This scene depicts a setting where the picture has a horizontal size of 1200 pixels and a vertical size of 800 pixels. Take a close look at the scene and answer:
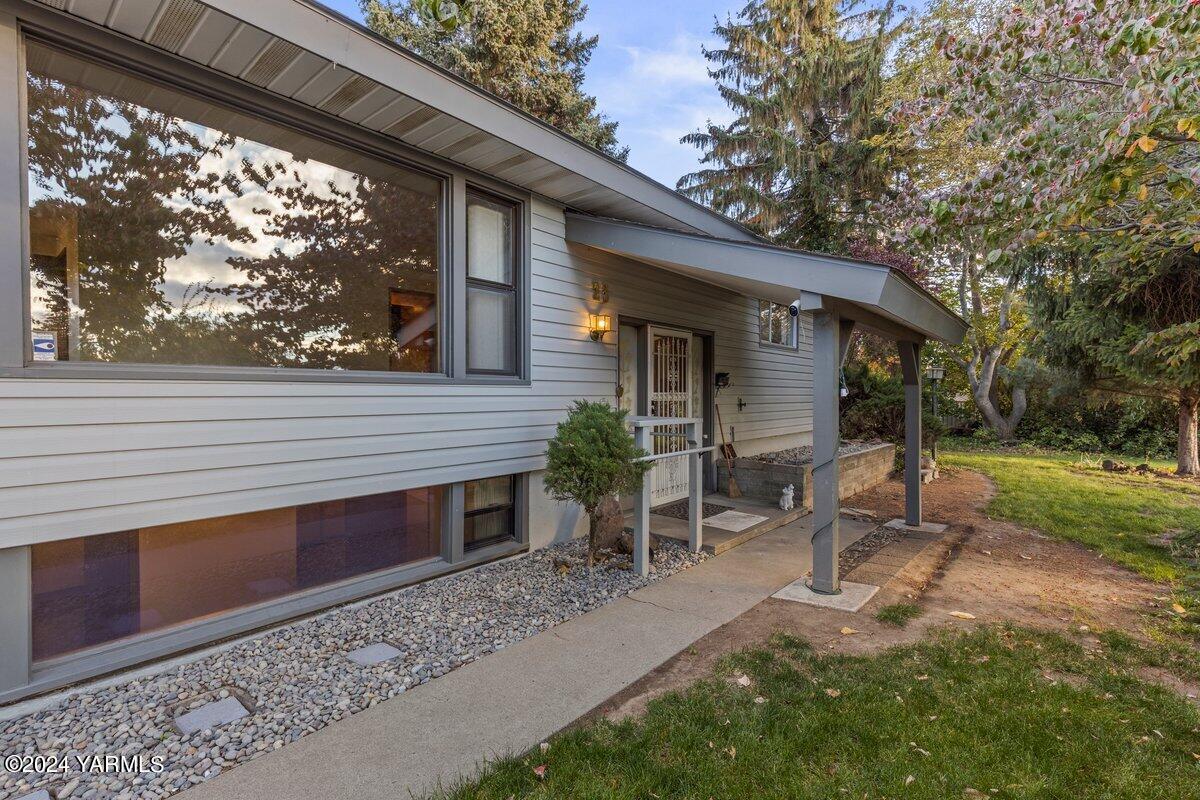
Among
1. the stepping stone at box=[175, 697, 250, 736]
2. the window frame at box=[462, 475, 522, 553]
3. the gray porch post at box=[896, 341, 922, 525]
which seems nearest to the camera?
the stepping stone at box=[175, 697, 250, 736]

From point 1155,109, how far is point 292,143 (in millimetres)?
4578

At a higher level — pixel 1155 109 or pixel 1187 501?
pixel 1155 109

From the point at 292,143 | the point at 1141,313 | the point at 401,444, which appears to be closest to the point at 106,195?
the point at 292,143

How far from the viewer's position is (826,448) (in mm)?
4250

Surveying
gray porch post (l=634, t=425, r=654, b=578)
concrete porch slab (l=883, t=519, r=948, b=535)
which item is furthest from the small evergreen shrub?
concrete porch slab (l=883, t=519, r=948, b=535)

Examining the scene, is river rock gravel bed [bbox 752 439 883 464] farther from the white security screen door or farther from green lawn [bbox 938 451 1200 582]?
green lawn [bbox 938 451 1200 582]

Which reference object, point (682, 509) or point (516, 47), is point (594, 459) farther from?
point (516, 47)

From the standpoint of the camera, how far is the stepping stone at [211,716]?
2484mm

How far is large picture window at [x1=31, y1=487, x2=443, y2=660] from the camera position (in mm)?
2818

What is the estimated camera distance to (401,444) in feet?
13.4

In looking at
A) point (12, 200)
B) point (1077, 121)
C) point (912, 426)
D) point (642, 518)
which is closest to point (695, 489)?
point (642, 518)

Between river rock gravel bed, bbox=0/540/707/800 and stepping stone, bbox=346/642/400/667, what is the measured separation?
42 mm

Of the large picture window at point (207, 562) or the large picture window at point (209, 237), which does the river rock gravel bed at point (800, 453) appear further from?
the large picture window at point (209, 237)

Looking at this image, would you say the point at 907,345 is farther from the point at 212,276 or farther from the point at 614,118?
the point at 614,118
